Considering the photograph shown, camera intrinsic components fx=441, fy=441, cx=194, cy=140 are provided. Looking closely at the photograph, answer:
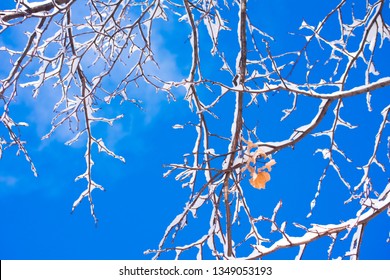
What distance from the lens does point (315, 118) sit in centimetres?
201

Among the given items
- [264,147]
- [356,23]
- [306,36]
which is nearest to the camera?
[264,147]

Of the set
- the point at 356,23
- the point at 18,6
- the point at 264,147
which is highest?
the point at 356,23

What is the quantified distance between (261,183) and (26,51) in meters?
1.85

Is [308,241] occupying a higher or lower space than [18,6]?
lower

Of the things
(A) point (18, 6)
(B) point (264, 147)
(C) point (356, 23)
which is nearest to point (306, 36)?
(C) point (356, 23)

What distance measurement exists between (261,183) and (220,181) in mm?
1073

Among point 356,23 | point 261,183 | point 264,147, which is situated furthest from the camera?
point 356,23

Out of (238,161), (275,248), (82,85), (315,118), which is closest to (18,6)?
(82,85)

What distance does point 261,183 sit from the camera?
1.55 meters
